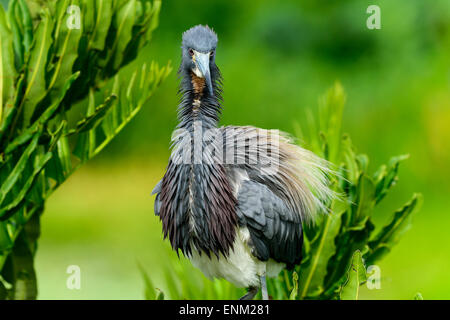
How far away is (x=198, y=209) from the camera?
3.26 feet

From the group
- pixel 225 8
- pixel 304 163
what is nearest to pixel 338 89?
pixel 304 163

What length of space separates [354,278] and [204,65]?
397mm

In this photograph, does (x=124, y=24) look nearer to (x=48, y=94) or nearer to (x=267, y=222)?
(x=48, y=94)

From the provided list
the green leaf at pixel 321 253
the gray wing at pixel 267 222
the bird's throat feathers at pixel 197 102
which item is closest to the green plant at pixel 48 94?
the bird's throat feathers at pixel 197 102

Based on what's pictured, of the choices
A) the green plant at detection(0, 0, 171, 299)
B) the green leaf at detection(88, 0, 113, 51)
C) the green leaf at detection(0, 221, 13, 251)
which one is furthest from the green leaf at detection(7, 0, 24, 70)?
the green leaf at detection(0, 221, 13, 251)

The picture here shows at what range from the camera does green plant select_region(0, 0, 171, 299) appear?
1121 mm

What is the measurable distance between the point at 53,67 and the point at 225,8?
1.69m

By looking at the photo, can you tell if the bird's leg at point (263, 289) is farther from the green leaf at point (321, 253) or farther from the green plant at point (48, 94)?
the green plant at point (48, 94)

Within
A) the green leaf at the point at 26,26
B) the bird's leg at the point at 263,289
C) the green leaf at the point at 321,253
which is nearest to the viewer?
the bird's leg at the point at 263,289

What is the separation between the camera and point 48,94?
3.84ft

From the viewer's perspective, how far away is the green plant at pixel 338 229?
1.29 metres

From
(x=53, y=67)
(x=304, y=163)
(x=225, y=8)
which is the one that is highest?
(x=225, y=8)
